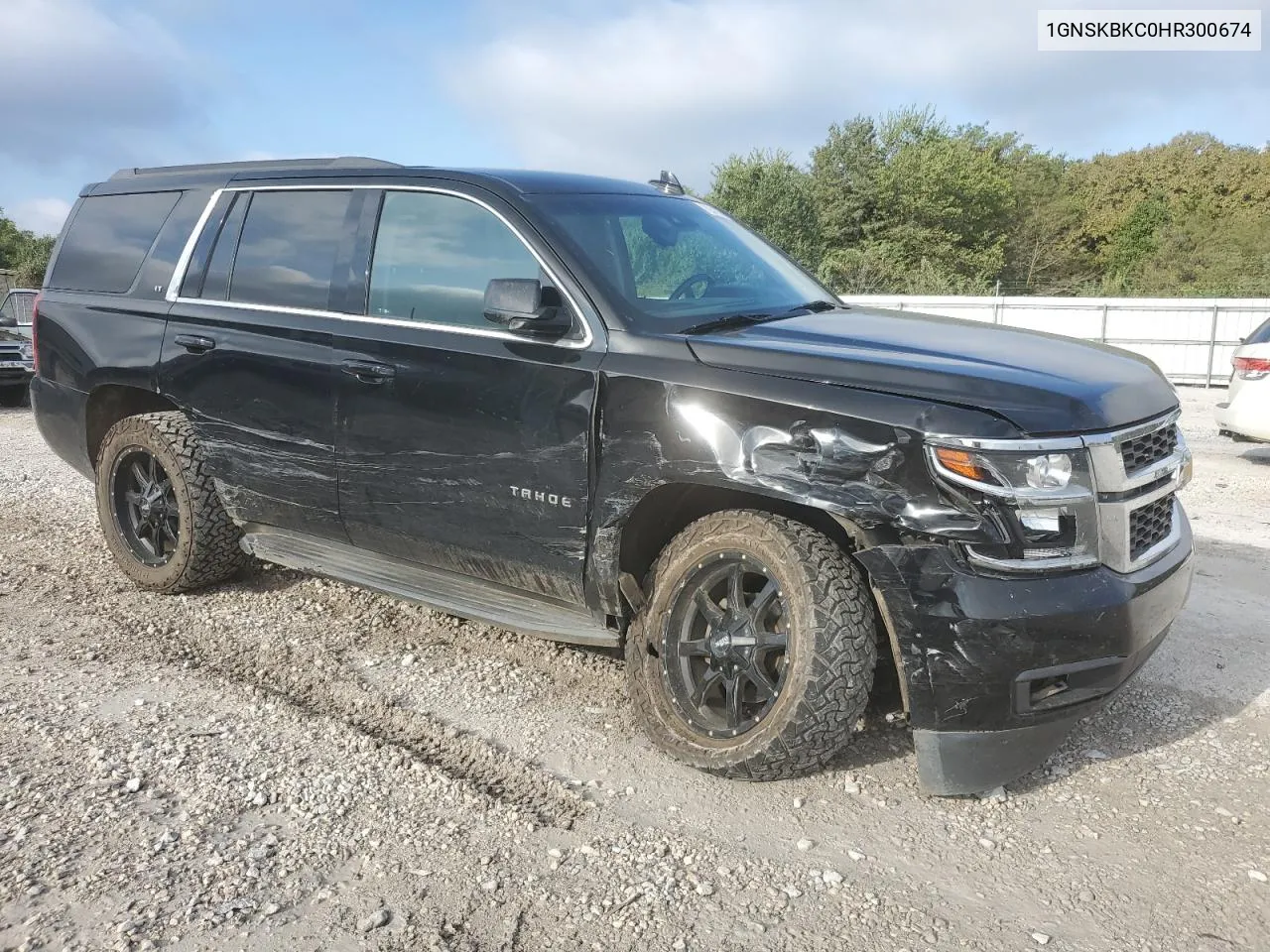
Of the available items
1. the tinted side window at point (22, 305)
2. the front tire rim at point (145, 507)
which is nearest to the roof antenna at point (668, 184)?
the front tire rim at point (145, 507)

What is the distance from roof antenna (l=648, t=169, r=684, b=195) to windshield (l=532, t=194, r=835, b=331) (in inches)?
4.1

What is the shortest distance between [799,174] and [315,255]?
50.9 m

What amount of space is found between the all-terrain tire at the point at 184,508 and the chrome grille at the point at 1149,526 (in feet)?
12.9

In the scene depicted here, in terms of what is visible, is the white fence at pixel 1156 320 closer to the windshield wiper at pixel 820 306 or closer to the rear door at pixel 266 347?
the windshield wiper at pixel 820 306

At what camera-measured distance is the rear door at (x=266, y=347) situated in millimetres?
4285

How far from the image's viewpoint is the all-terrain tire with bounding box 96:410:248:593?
4.89 metres

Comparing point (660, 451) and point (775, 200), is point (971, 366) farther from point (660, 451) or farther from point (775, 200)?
point (775, 200)

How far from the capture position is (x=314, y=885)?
2.74 meters

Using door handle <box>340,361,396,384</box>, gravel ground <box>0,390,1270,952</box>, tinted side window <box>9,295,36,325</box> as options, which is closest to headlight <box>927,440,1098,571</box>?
gravel ground <box>0,390,1270,952</box>

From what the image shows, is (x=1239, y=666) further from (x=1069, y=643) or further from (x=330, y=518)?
(x=330, y=518)

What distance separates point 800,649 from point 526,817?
97 cm

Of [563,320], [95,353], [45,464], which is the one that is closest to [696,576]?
[563,320]

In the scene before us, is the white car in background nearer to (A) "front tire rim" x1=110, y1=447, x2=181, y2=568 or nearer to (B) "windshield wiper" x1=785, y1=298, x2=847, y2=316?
(B) "windshield wiper" x1=785, y1=298, x2=847, y2=316

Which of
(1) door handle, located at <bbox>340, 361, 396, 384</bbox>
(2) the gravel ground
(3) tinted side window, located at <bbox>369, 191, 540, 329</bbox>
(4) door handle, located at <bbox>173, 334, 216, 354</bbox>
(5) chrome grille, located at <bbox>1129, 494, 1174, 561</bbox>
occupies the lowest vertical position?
(2) the gravel ground
